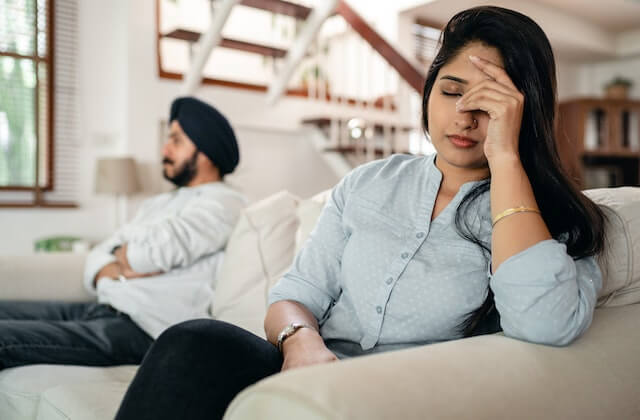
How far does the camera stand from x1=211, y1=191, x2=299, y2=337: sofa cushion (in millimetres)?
1749

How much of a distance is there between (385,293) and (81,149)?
373 cm

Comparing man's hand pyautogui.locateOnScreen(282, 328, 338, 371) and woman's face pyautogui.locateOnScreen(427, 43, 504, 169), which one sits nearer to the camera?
man's hand pyautogui.locateOnScreen(282, 328, 338, 371)

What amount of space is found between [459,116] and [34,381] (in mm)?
1132

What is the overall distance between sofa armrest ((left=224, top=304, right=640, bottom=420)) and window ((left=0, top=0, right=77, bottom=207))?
3891 mm

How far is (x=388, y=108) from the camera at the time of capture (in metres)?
5.43

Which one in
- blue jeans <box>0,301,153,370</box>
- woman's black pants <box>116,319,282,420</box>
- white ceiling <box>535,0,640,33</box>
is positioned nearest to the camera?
woman's black pants <box>116,319,282,420</box>

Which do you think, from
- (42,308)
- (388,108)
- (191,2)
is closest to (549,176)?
(42,308)

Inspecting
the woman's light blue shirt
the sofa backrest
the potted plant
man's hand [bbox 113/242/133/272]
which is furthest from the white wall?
the potted plant

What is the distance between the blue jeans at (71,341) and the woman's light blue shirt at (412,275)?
0.74 meters

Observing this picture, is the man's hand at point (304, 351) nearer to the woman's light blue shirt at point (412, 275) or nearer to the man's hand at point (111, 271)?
the woman's light blue shirt at point (412, 275)

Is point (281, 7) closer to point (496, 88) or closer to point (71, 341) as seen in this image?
point (71, 341)

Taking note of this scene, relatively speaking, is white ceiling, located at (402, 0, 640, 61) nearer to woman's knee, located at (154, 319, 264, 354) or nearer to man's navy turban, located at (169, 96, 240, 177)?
man's navy turban, located at (169, 96, 240, 177)

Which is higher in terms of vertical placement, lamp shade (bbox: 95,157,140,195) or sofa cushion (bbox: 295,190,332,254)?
lamp shade (bbox: 95,157,140,195)

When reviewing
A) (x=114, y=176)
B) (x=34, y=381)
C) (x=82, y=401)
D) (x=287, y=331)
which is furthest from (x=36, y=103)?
(x=287, y=331)
